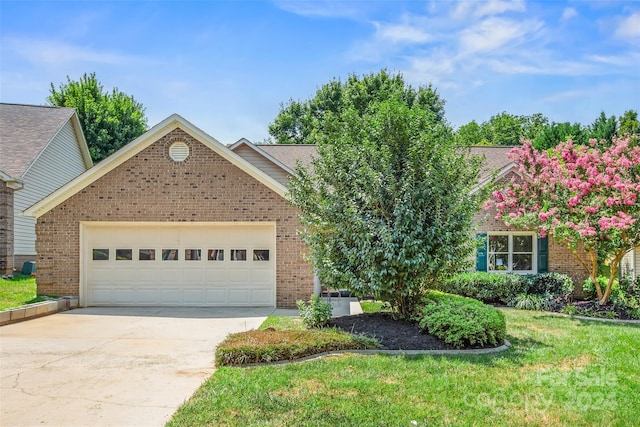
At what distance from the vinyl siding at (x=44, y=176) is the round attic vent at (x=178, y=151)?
22.7 feet

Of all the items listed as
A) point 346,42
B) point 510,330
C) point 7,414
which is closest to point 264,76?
point 346,42

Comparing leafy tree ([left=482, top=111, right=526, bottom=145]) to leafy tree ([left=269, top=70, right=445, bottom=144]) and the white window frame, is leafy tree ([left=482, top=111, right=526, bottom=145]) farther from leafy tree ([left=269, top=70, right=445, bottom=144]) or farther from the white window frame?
the white window frame

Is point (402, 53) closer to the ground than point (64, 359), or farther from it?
farther from it

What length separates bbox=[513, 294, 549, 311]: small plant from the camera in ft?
44.5

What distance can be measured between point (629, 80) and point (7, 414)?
60.9 ft

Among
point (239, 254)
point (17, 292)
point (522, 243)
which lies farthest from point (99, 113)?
point (522, 243)

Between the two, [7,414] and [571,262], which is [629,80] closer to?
[571,262]

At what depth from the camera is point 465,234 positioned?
8977mm

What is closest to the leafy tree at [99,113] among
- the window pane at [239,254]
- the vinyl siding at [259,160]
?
the vinyl siding at [259,160]

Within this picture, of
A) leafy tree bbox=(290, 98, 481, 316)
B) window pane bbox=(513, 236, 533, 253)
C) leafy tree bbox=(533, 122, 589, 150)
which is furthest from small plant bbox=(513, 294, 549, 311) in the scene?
leafy tree bbox=(533, 122, 589, 150)

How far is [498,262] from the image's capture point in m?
15.9

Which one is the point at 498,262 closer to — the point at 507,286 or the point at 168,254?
the point at 507,286

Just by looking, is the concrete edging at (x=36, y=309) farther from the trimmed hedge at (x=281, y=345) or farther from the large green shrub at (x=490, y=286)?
the large green shrub at (x=490, y=286)

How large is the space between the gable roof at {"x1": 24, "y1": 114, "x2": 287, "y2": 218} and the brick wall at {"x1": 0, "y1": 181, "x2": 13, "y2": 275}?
5.27m
